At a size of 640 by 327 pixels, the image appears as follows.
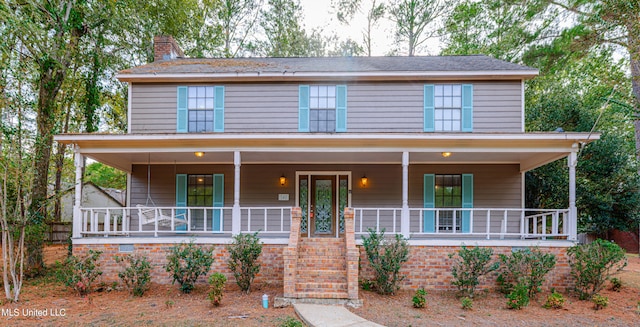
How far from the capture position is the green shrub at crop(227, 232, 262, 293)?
22.1ft

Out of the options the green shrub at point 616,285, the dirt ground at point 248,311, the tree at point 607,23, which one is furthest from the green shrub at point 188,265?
the green shrub at point 616,285

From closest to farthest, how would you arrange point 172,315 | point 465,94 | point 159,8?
point 172,315
point 465,94
point 159,8

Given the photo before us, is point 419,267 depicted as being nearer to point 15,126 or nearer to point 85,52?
point 15,126

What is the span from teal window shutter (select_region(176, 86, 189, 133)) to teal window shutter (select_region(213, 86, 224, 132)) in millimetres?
777

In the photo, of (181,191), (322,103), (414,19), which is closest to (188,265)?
(181,191)

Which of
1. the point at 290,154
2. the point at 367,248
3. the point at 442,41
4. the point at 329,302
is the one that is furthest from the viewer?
the point at 442,41

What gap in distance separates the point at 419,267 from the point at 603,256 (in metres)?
3.28

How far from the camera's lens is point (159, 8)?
13.8m

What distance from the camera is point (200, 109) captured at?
9.72m

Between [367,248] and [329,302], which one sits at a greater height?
[367,248]

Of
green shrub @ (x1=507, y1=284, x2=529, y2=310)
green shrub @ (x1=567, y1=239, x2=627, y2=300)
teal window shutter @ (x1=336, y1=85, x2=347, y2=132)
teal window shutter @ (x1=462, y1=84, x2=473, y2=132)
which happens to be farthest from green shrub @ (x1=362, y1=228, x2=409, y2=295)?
teal window shutter @ (x1=462, y1=84, x2=473, y2=132)

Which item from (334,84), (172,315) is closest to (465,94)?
(334,84)

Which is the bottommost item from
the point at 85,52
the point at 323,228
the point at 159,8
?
the point at 323,228

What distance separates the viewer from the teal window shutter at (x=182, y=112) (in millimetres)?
9609
